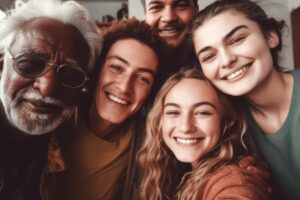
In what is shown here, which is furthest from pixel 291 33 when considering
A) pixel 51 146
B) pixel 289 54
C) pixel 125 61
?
pixel 51 146

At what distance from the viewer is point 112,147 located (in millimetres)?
1733

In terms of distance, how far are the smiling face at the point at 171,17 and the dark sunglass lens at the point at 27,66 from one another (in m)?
1.00

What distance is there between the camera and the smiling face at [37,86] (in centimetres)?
128

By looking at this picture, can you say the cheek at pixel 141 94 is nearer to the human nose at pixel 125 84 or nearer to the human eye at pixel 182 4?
the human nose at pixel 125 84

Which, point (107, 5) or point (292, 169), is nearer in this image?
point (292, 169)

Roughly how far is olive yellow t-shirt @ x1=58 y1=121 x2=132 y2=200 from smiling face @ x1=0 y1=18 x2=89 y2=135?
13.3 inches

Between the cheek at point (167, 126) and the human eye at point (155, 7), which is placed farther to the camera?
the human eye at point (155, 7)

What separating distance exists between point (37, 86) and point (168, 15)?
3.55 ft

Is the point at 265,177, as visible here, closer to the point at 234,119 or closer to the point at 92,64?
the point at 234,119

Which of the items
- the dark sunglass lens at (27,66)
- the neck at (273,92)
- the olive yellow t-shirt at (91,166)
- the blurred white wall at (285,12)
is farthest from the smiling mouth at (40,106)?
the blurred white wall at (285,12)

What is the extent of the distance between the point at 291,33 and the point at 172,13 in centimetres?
207

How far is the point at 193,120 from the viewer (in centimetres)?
148

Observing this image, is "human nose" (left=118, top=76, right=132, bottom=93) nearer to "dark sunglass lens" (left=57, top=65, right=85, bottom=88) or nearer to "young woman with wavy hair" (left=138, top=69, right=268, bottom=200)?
"young woman with wavy hair" (left=138, top=69, right=268, bottom=200)

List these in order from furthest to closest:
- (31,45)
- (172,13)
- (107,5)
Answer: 1. (107,5)
2. (172,13)
3. (31,45)
